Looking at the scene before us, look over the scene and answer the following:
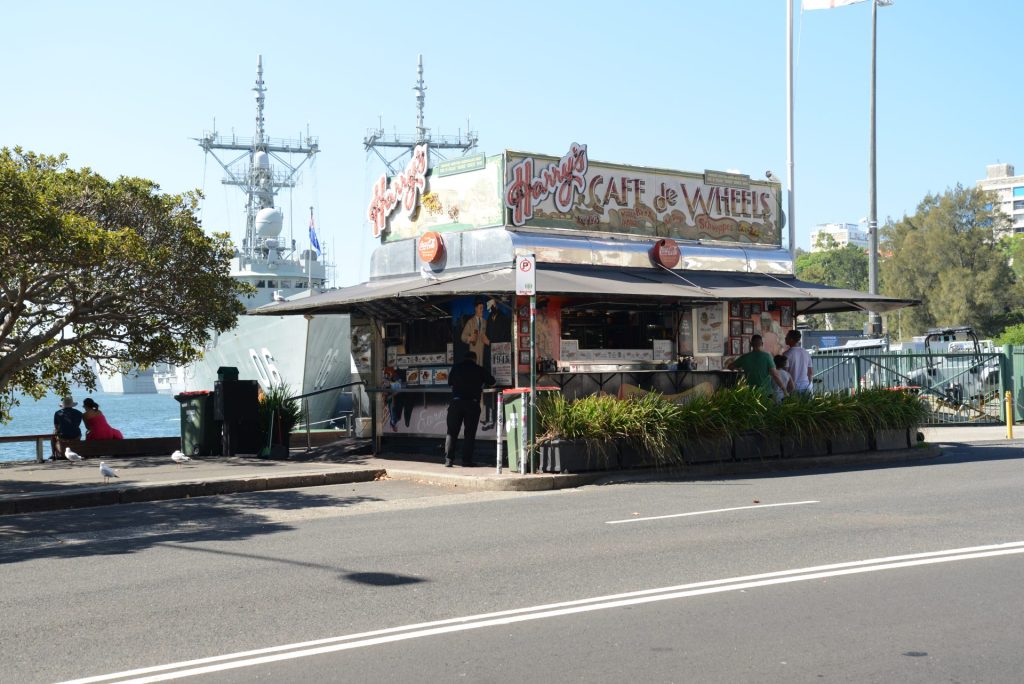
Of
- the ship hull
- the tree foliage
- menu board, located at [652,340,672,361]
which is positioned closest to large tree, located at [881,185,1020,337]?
the tree foliage

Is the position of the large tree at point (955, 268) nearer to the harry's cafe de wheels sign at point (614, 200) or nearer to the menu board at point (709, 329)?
the harry's cafe de wheels sign at point (614, 200)

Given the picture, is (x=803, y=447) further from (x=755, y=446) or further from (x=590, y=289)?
(x=590, y=289)

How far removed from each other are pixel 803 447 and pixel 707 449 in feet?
6.24

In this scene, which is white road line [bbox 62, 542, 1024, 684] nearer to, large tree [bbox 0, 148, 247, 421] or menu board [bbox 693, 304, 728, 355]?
menu board [bbox 693, 304, 728, 355]

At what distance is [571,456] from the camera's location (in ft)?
49.1

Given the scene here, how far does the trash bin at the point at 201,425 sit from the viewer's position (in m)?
19.7

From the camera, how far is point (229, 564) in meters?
9.07

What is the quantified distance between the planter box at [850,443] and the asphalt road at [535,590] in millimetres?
4392

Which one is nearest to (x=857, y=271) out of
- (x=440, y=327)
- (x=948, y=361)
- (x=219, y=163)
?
(x=219, y=163)

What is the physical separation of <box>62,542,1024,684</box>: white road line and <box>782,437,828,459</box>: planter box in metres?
7.82

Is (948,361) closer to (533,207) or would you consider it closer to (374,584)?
(533,207)

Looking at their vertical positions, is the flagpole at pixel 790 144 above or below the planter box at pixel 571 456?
above

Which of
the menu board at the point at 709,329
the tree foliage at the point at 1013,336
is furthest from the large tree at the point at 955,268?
the menu board at the point at 709,329

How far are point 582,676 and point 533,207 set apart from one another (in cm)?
1308
